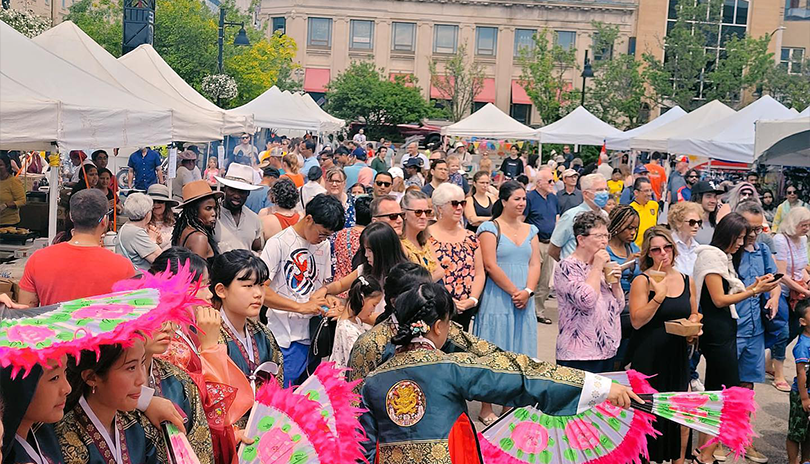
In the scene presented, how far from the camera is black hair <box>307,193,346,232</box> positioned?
246 inches

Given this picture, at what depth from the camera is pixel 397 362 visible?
3.91 metres

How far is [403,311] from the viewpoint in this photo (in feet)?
13.2

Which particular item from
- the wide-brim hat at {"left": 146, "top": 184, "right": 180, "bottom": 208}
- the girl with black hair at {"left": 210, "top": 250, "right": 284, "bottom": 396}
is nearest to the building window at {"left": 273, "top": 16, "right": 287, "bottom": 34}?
the wide-brim hat at {"left": 146, "top": 184, "right": 180, "bottom": 208}

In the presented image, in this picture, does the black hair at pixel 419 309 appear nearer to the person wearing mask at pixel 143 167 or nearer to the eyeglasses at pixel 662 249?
the eyeglasses at pixel 662 249

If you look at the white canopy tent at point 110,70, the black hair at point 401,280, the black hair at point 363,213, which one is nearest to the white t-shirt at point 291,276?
the black hair at point 363,213

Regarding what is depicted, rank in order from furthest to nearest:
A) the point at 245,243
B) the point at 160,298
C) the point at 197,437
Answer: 1. the point at 245,243
2. the point at 197,437
3. the point at 160,298

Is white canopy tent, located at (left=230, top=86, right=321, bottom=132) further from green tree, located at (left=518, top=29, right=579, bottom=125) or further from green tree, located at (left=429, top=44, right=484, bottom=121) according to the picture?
green tree, located at (left=429, top=44, right=484, bottom=121)

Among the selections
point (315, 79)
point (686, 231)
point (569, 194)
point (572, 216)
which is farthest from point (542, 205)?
point (315, 79)

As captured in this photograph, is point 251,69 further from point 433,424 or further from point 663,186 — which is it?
point 433,424

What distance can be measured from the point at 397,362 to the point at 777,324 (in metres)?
5.65

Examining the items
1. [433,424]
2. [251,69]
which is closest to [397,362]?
[433,424]

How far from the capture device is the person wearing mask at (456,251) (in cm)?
716

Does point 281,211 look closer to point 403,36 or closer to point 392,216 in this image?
point 392,216

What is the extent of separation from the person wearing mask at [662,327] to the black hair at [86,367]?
14.1 ft
